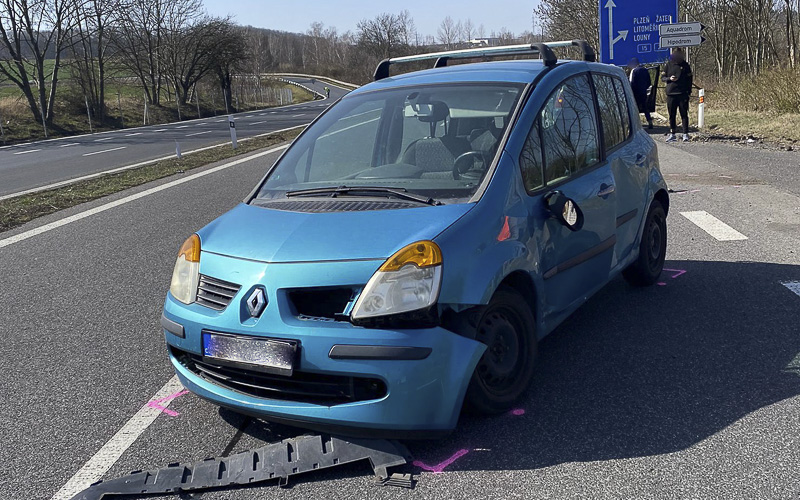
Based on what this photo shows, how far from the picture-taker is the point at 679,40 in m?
22.2

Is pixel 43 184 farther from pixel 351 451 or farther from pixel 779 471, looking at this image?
pixel 779 471

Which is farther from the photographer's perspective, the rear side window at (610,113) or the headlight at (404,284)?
the rear side window at (610,113)

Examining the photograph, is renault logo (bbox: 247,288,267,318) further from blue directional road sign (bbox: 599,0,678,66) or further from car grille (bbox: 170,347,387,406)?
blue directional road sign (bbox: 599,0,678,66)

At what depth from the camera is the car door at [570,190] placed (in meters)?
3.99

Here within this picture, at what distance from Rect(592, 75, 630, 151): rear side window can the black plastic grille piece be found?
6.21ft

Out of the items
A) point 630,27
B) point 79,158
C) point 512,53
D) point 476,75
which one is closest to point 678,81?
point 630,27

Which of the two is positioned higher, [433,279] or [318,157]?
[318,157]

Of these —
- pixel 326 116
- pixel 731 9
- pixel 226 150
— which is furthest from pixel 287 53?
pixel 326 116

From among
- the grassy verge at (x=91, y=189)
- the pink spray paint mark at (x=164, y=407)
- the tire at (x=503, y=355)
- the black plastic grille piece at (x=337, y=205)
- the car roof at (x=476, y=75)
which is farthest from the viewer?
the grassy verge at (x=91, y=189)

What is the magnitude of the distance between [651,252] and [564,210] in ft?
6.60

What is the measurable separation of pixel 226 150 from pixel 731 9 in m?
24.8

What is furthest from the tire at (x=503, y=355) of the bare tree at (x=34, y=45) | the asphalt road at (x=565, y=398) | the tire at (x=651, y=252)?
the bare tree at (x=34, y=45)

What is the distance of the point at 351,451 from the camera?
3.26 meters

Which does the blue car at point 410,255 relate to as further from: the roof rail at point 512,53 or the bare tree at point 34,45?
the bare tree at point 34,45
